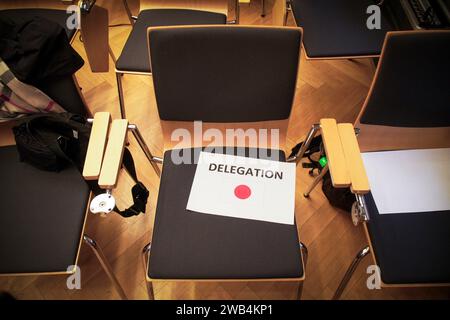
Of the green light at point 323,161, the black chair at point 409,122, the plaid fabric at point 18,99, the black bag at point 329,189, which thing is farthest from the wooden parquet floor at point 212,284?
the plaid fabric at point 18,99

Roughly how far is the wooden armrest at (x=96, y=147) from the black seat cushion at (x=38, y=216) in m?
0.17

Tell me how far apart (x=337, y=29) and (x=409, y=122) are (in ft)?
1.97

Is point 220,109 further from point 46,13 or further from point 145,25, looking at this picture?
point 46,13

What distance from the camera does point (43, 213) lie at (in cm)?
94

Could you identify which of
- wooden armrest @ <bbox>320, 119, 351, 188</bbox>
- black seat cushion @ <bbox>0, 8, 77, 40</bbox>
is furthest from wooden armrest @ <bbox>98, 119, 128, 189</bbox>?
black seat cushion @ <bbox>0, 8, 77, 40</bbox>

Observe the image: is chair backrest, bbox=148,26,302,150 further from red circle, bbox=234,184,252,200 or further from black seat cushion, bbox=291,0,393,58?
black seat cushion, bbox=291,0,393,58

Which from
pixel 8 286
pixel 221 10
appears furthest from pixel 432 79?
pixel 8 286

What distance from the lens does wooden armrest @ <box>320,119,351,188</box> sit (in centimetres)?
84

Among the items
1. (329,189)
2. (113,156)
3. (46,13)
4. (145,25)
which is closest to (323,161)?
(329,189)

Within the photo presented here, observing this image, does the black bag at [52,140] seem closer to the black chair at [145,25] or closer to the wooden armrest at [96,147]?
the wooden armrest at [96,147]

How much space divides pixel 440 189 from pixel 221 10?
124 cm

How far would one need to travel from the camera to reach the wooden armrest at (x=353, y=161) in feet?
2.73

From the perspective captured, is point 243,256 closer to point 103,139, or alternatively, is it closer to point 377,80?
point 103,139

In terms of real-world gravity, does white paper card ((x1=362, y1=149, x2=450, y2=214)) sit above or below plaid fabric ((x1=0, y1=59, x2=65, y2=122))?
below
